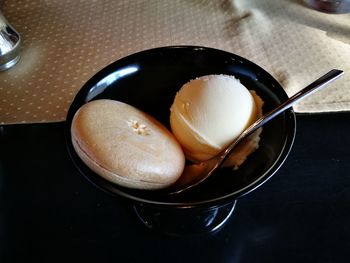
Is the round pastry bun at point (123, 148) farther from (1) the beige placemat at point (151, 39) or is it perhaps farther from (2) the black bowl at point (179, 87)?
(1) the beige placemat at point (151, 39)

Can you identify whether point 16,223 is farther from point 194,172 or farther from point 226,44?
point 226,44

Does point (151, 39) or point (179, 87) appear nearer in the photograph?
point (179, 87)

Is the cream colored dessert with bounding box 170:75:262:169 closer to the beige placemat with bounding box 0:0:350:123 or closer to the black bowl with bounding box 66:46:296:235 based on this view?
the black bowl with bounding box 66:46:296:235

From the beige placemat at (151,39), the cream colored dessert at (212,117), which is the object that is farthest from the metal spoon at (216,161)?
the beige placemat at (151,39)

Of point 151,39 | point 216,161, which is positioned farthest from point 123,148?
point 151,39

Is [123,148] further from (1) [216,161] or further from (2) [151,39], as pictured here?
(2) [151,39]

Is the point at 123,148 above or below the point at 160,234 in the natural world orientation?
above

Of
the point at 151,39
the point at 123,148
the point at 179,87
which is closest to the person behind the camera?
the point at 123,148

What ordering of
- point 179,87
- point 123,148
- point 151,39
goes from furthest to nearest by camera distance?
1. point 151,39
2. point 179,87
3. point 123,148
